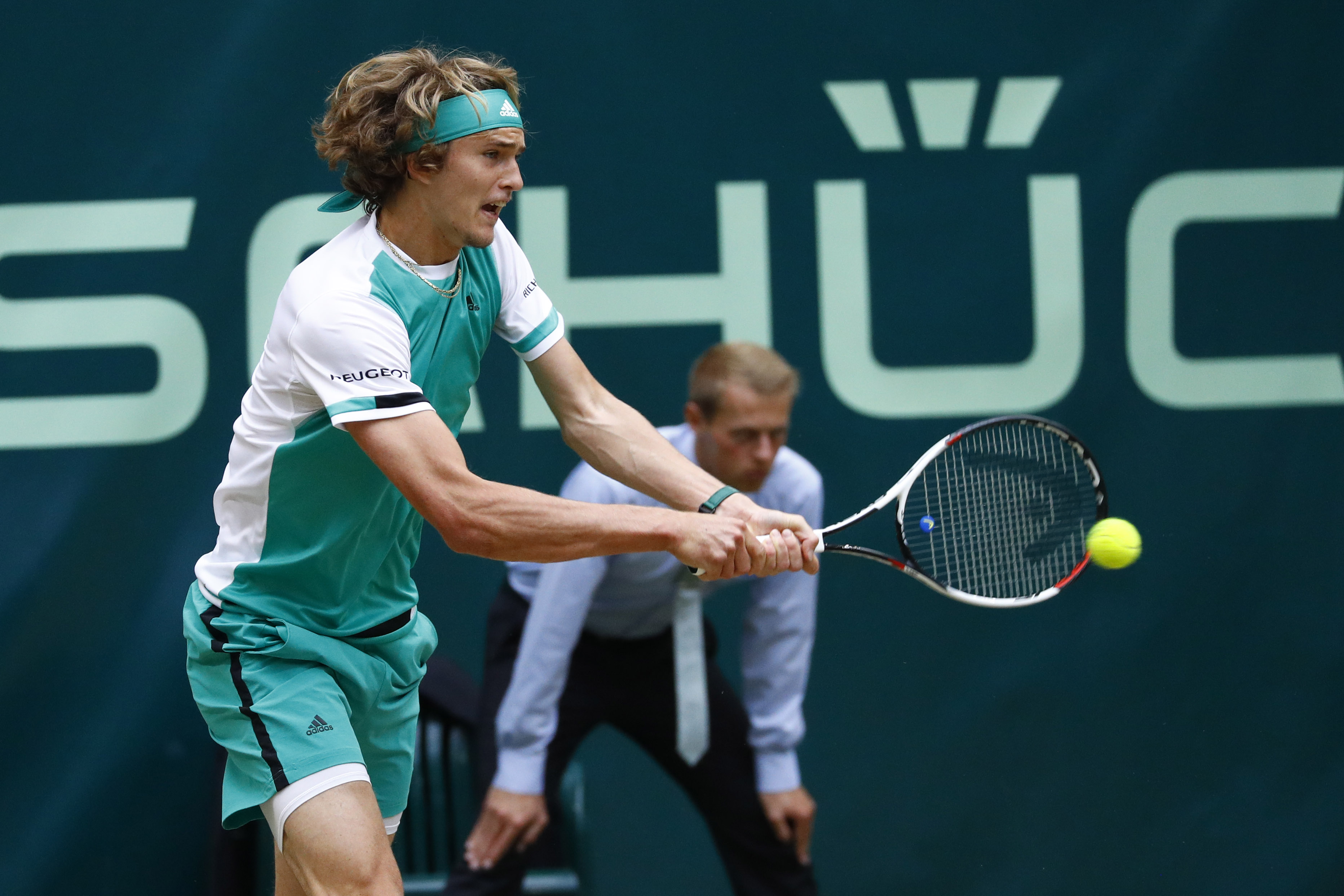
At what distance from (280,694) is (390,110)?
0.86m

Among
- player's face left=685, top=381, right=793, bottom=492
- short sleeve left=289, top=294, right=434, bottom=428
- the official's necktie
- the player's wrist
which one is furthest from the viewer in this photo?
the official's necktie

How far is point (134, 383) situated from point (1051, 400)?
219cm

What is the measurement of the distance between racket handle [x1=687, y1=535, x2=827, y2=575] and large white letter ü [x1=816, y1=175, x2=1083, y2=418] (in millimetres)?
1406

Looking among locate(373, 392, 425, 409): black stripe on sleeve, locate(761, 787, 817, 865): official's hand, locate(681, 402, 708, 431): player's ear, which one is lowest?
locate(761, 787, 817, 865): official's hand

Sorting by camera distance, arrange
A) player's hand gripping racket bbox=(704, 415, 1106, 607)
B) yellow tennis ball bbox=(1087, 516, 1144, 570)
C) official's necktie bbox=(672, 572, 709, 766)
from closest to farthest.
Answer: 1. yellow tennis ball bbox=(1087, 516, 1144, 570)
2. player's hand gripping racket bbox=(704, 415, 1106, 607)
3. official's necktie bbox=(672, 572, 709, 766)

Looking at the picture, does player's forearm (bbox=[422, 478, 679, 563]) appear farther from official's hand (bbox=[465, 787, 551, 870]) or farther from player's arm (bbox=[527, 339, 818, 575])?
official's hand (bbox=[465, 787, 551, 870])

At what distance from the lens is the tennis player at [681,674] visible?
10.0 feet

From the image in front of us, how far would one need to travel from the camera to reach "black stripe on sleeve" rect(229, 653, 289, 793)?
2109mm

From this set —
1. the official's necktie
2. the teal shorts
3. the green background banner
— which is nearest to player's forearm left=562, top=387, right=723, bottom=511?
the teal shorts

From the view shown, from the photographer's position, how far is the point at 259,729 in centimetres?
214

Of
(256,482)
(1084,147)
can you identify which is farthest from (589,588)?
(1084,147)

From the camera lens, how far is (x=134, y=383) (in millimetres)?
3514

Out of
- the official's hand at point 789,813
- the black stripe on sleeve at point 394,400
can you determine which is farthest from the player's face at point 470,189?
the official's hand at point 789,813

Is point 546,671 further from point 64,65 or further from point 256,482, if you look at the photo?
point 64,65
